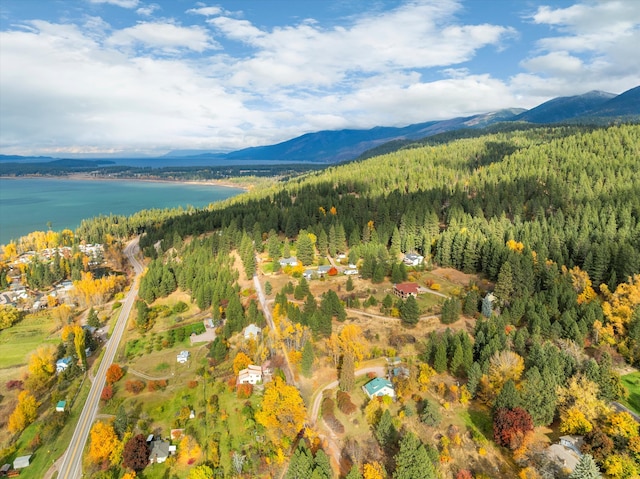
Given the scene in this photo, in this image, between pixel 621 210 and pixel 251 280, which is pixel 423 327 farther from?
pixel 621 210

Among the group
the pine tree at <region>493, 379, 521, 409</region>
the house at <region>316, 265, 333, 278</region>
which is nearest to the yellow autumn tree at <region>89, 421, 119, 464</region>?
the pine tree at <region>493, 379, 521, 409</region>

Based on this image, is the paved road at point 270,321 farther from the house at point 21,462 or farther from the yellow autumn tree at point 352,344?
the house at point 21,462

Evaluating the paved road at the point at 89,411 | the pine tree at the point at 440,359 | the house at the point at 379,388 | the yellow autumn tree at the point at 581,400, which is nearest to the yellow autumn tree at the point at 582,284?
the yellow autumn tree at the point at 581,400

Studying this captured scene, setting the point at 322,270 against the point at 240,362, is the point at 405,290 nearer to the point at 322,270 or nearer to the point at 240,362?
the point at 322,270

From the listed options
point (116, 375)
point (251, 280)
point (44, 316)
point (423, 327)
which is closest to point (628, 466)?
point (423, 327)

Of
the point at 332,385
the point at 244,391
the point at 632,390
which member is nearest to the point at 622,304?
the point at 632,390

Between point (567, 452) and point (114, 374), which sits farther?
point (114, 374)

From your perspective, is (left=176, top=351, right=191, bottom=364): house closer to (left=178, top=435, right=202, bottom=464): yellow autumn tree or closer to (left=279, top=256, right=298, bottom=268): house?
(left=178, top=435, right=202, bottom=464): yellow autumn tree
